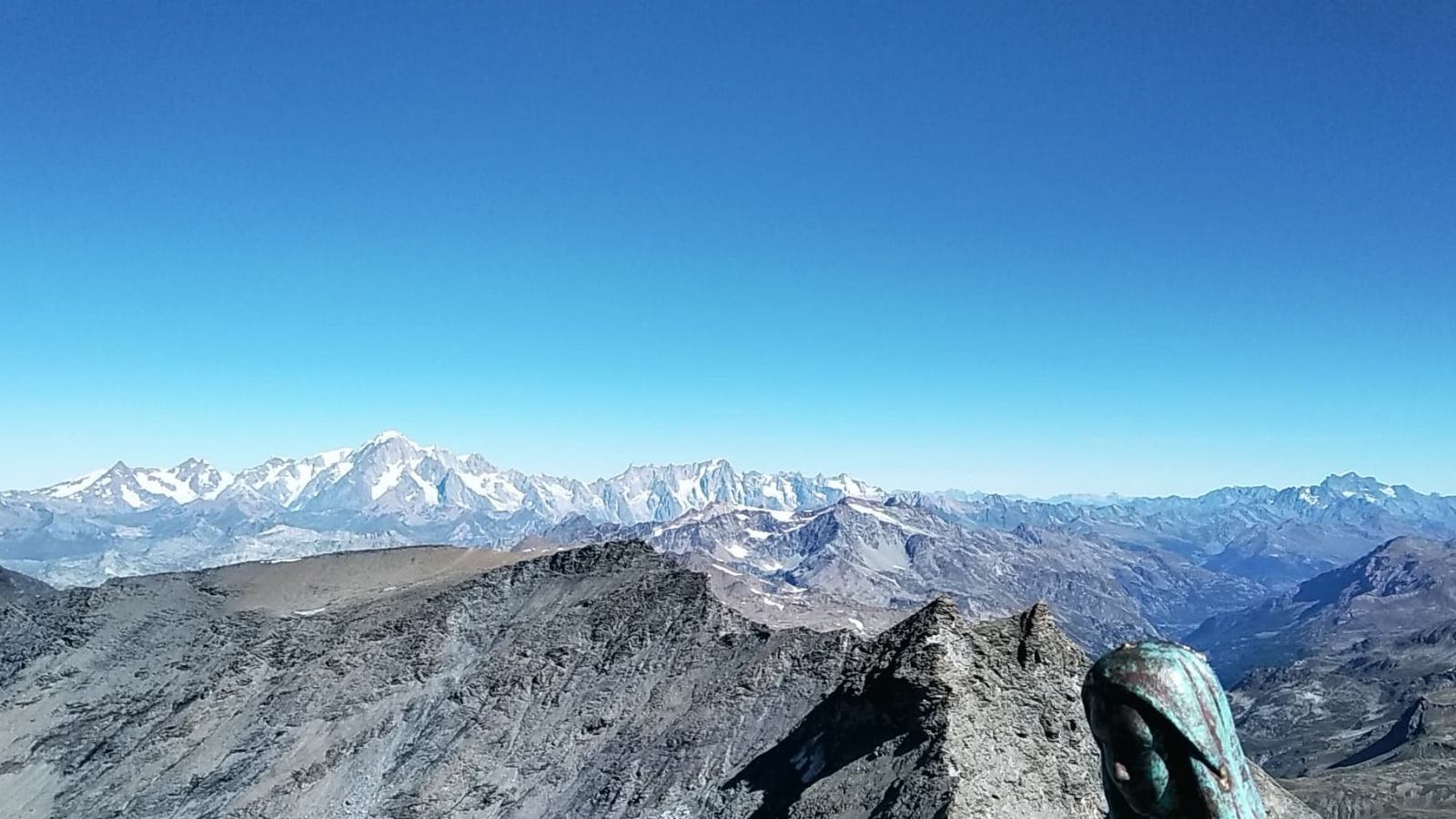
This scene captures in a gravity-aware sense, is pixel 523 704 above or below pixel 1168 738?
below

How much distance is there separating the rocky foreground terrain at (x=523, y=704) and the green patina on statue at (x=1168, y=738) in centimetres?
3048

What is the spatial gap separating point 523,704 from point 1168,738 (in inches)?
2847

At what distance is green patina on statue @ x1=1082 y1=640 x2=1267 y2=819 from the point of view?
186 inches

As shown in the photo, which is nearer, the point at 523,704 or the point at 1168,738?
the point at 1168,738

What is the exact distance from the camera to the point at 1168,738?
15.7 feet

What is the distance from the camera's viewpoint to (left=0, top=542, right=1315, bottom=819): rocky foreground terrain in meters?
40.0

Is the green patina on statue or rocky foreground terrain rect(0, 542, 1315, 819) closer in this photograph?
the green patina on statue

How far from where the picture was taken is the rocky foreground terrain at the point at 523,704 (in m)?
40.0

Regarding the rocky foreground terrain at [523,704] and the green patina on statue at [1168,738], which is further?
the rocky foreground terrain at [523,704]

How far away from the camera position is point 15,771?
78312 mm

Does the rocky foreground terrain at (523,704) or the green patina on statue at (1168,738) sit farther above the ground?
the green patina on statue at (1168,738)

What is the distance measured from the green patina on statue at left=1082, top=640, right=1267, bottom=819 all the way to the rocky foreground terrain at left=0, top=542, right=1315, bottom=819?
30.5 metres

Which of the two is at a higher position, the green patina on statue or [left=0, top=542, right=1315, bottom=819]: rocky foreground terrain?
the green patina on statue

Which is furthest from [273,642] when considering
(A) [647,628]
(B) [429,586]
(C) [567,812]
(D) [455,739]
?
(C) [567,812]
